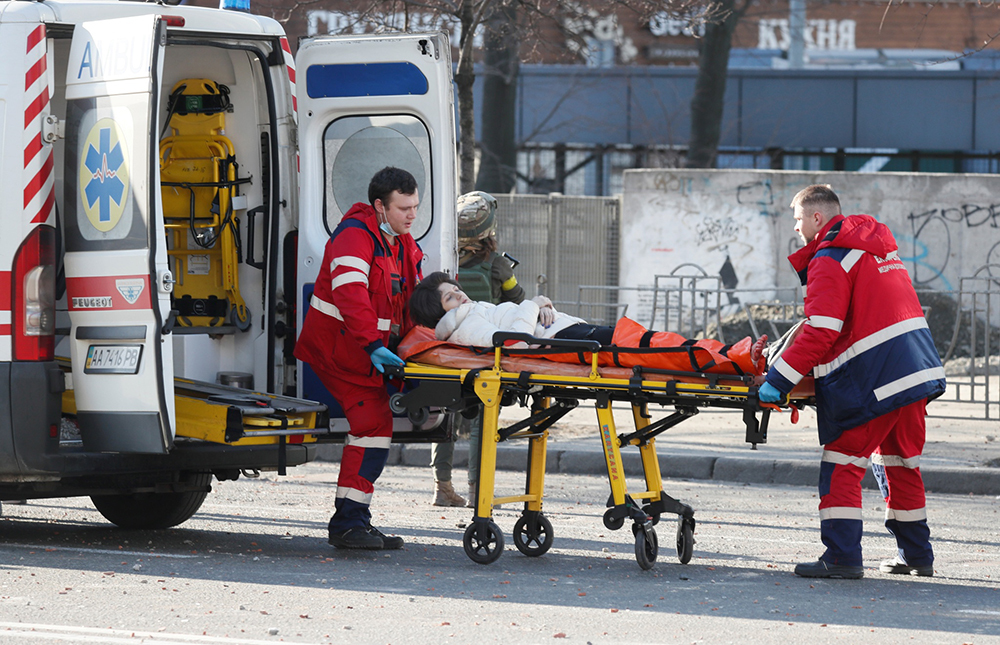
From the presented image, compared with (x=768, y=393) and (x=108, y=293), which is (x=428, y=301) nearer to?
(x=108, y=293)

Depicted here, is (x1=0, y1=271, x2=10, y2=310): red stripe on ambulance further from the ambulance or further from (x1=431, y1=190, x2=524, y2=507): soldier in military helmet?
(x1=431, y1=190, x2=524, y2=507): soldier in military helmet

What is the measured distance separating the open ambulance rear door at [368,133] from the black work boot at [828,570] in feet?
7.27

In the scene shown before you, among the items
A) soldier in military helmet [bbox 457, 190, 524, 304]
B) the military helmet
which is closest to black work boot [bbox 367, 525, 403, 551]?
soldier in military helmet [bbox 457, 190, 524, 304]

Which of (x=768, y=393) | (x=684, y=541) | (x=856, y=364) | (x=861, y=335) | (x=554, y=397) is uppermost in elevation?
(x=861, y=335)

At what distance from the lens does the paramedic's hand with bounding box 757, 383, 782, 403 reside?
5.75 meters

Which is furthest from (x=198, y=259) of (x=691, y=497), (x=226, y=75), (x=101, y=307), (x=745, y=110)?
(x=745, y=110)

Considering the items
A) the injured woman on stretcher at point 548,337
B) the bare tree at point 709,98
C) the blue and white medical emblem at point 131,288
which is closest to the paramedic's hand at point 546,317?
the injured woman on stretcher at point 548,337

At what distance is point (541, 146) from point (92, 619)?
2080 centimetres

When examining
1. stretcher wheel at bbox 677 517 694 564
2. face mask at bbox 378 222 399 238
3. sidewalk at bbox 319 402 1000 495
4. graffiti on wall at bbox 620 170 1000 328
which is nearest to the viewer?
stretcher wheel at bbox 677 517 694 564

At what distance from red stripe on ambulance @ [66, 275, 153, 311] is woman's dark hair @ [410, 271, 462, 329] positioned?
140 cm

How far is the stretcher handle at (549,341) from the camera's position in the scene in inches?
236

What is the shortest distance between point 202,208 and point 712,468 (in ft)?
15.1

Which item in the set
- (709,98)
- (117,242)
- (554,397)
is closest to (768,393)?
(554,397)

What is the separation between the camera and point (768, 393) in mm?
5758
